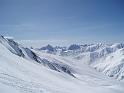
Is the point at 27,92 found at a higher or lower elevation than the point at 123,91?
lower

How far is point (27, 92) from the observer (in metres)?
22.4

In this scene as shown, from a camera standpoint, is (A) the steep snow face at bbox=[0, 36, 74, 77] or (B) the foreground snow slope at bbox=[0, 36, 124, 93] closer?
(B) the foreground snow slope at bbox=[0, 36, 124, 93]

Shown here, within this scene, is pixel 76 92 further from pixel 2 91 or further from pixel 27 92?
pixel 2 91

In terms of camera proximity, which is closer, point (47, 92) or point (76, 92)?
point (47, 92)

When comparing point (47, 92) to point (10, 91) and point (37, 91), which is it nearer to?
point (37, 91)

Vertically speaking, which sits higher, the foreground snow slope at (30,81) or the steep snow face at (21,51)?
the steep snow face at (21,51)

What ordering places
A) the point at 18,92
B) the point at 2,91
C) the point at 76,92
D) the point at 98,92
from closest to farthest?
1. the point at 2,91
2. the point at 18,92
3. the point at 76,92
4. the point at 98,92

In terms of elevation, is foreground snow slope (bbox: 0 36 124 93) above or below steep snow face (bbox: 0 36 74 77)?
below

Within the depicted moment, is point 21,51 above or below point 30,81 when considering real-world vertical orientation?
above

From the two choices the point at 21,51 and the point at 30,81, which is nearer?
the point at 30,81

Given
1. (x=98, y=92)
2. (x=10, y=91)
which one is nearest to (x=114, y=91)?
(x=98, y=92)

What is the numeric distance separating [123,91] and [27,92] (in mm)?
33951

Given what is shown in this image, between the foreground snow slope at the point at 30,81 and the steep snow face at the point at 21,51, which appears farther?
the steep snow face at the point at 21,51

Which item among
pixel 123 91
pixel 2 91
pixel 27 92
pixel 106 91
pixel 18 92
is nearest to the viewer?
pixel 2 91
